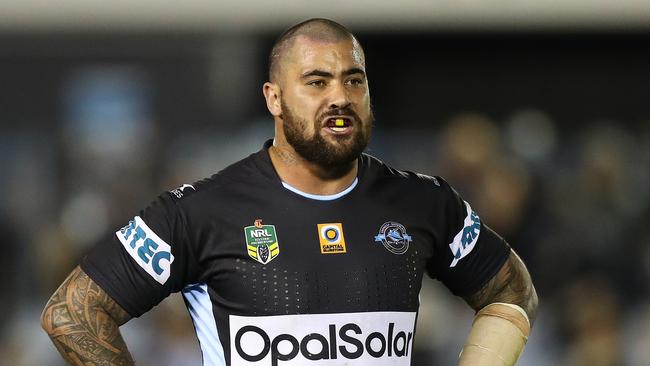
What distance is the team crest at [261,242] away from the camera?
3.96 meters

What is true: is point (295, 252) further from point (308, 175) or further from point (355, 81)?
point (355, 81)

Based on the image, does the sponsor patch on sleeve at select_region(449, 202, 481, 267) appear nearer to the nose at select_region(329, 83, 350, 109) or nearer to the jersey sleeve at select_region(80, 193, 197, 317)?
the nose at select_region(329, 83, 350, 109)

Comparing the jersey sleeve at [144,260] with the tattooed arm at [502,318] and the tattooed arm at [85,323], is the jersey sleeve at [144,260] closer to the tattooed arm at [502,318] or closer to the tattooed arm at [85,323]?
the tattooed arm at [85,323]

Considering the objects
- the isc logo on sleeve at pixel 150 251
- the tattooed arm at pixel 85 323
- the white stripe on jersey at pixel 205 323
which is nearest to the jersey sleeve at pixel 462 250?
the white stripe on jersey at pixel 205 323

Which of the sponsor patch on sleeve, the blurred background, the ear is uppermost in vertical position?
the ear

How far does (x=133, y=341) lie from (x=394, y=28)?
10.3ft

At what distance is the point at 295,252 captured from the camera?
398 centimetres

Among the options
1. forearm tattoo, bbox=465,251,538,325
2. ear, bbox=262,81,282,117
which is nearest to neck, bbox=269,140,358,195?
ear, bbox=262,81,282,117

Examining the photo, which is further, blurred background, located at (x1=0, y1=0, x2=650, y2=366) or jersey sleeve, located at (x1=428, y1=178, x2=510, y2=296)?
blurred background, located at (x1=0, y1=0, x2=650, y2=366)

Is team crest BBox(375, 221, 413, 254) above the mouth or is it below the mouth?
below

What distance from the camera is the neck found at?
13.5 ft

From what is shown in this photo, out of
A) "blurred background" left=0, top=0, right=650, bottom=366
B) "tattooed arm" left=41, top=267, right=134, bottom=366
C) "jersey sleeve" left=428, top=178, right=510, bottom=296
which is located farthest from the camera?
"blurred background" left=0, top=0, right=650, bottom=366

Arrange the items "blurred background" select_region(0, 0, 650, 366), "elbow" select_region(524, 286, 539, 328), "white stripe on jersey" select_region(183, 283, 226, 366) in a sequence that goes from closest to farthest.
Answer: "white stripe on jersey" select_region(183, 283, 226, 366) → "elbow" select_region(524, 286, 539, 328) → "blurred background" select_region(0, 0, 650, 366)

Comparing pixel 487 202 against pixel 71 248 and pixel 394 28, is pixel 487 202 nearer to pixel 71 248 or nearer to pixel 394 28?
pixel 394 28
